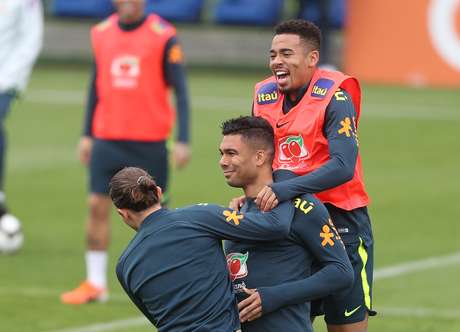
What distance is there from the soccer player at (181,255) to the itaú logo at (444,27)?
17959mm

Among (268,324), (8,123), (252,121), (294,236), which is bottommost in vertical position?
(8,123)

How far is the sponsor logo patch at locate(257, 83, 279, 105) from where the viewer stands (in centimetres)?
696

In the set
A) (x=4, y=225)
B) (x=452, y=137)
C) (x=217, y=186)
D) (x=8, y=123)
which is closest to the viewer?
(x=4, y=225)

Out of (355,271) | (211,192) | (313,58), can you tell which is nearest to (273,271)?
(355,271)

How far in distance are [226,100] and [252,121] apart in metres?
16.4

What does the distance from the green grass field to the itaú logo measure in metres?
0.76

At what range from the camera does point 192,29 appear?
28.7m

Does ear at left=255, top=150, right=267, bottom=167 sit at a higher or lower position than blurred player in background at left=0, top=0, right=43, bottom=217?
higher

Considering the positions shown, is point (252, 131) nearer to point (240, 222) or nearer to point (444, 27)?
point (240, 222)

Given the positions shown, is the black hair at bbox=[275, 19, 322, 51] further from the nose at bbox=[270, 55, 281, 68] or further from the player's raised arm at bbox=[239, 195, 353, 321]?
the player's raised arm at bbox=[239, 195, 353, 321]

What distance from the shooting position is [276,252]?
20.8ft

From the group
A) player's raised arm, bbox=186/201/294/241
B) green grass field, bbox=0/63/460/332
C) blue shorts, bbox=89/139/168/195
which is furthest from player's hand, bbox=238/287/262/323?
blue shorts, bbox=89/139/168/195

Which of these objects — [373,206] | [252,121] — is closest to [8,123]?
[373,206]

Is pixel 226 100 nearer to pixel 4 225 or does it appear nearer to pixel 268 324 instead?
pixel 4 225
